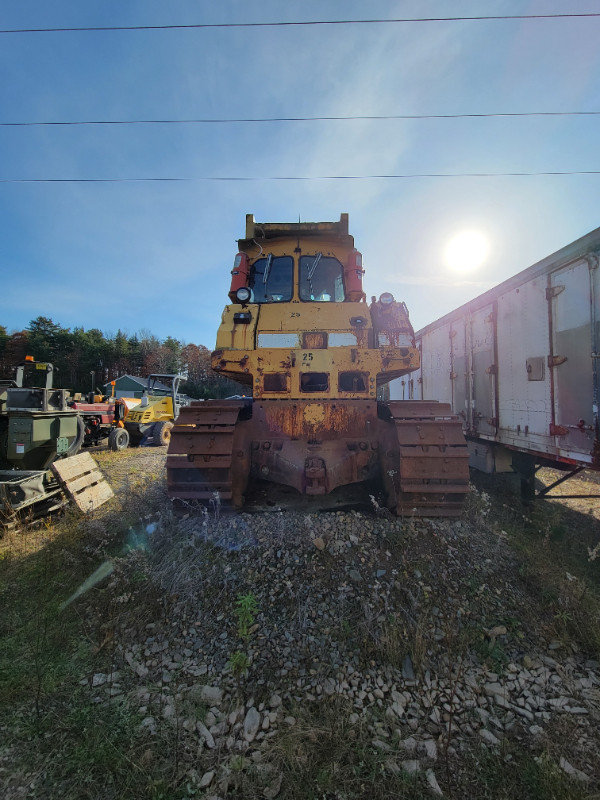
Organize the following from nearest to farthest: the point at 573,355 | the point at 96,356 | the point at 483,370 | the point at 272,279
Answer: the point at 573,355
the point at 272,279
the point at 483,370
the point at 96,356

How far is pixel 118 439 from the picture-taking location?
1330 cm

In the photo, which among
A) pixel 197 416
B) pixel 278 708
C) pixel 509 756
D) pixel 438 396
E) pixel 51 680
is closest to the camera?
pixel 509 756

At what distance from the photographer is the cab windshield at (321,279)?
17.8ft

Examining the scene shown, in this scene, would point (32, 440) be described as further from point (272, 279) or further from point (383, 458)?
point (383, 458)

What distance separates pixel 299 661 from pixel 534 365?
15.8ft

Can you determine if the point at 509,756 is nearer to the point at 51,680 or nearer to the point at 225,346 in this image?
the point at 51,680

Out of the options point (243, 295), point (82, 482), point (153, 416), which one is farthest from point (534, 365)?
point (153, 416)

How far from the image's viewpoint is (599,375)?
12.8 ft

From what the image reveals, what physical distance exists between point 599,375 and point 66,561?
6.16 meters

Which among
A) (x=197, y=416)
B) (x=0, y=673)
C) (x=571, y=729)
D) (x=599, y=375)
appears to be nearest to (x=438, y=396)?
(x=599, y=375)

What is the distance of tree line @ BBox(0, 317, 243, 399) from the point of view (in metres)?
52.4

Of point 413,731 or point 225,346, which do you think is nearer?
point 413,731

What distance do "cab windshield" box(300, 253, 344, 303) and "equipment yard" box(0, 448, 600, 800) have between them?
10.6ft

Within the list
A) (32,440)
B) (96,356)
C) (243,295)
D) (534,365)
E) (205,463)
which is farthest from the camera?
(96,356)
